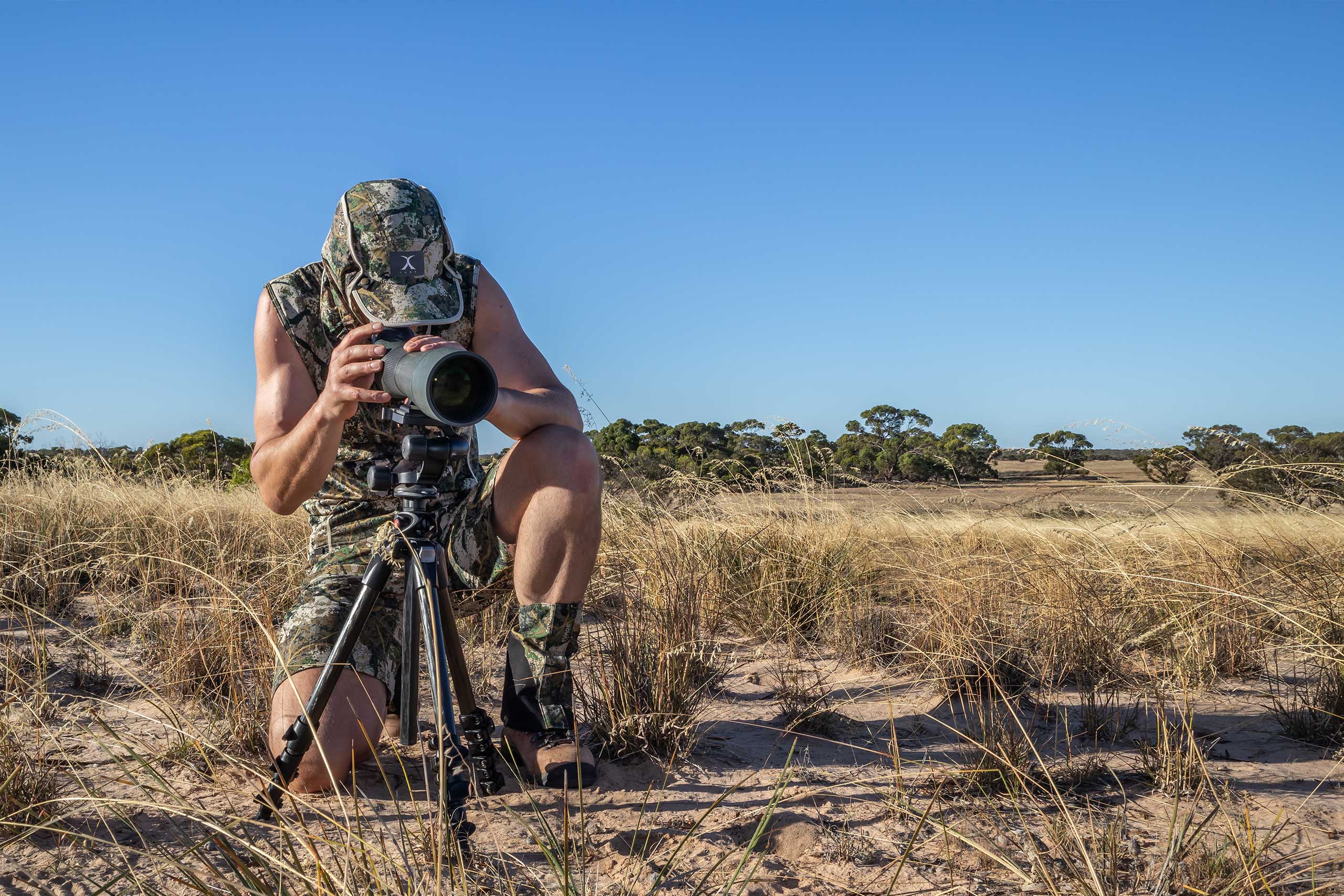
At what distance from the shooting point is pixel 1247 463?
10.3 ft

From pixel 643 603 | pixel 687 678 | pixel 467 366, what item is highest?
pixel 467 366

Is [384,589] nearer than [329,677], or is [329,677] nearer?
[329,677]

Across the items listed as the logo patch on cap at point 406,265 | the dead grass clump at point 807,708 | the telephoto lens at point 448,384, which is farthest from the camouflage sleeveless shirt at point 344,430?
the dead grass clump at point 807,708

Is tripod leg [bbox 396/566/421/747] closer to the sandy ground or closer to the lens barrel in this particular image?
the sandy ground

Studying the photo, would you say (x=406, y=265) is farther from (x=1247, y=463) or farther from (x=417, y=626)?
(x=1247, y=463)

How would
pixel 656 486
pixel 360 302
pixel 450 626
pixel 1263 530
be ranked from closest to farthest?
pixel 450 626, pixel 360 302, pixel 1263 530, pixel 656 486

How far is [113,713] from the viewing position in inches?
106

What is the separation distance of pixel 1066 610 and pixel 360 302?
2594 mm

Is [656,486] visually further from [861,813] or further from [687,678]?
[861,813]

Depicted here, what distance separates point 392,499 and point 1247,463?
3055mm

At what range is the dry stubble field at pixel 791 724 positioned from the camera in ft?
5.59

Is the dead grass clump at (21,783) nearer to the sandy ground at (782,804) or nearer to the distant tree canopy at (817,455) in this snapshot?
the sandy ground at (782,804)

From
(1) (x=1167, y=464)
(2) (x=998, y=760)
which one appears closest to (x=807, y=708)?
(2) (x=998, y=760)

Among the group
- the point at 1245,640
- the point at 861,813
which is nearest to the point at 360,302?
the point at 861,813
